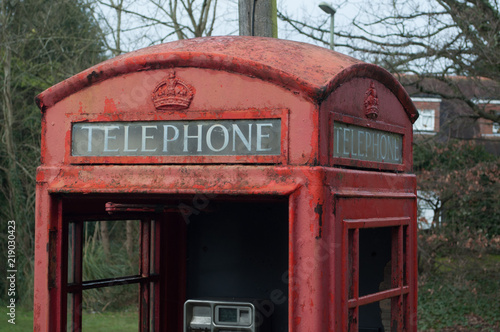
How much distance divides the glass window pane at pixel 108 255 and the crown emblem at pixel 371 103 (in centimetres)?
816

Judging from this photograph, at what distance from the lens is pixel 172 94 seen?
104 inches

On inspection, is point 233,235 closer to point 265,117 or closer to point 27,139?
point 265,117

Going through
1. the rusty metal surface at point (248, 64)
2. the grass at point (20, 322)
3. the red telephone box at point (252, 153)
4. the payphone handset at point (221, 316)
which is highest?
the rusty metal surface at point (248, 64)

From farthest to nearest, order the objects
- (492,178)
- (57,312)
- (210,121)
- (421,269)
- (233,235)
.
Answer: (421,269), (492,178), (233,235), (57,312), (210,121)

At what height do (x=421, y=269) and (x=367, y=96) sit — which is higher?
(x=367, y=96)

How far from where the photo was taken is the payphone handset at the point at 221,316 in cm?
358

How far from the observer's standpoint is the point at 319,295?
238 cm

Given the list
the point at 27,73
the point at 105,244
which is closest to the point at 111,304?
the point at 105,244

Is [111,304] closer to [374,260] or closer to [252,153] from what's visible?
[374,260]

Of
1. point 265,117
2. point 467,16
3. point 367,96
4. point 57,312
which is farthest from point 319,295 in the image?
point 467,16

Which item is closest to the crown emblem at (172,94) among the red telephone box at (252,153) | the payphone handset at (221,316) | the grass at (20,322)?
the red telephone box at (252,153)

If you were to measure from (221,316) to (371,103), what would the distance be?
1.55 metres

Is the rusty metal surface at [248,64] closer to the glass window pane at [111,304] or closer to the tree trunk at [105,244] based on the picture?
the glass window pane at [111,304]

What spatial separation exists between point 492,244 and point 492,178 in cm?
114
